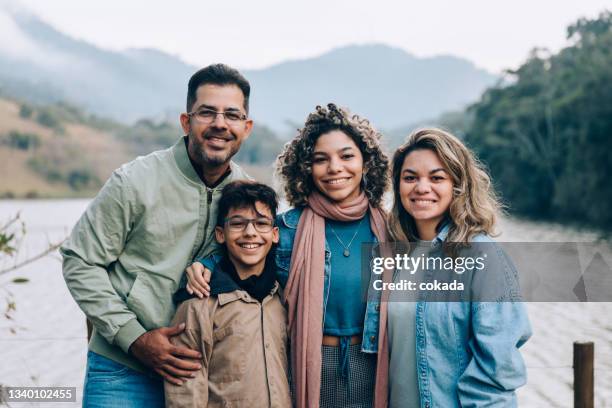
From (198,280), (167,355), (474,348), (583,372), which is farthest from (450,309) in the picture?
(583,372)

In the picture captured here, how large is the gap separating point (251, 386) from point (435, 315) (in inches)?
32.3

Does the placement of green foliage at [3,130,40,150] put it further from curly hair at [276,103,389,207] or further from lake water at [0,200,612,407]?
curly hair at [276,103,389,207]

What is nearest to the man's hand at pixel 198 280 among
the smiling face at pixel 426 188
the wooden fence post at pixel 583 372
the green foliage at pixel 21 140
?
the smiling face at pixel 426 188

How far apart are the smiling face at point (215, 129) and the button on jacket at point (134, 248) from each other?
103 millimetres

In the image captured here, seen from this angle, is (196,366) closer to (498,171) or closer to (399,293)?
(399,293)

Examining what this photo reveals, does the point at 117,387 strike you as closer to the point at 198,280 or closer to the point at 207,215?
the point at 198,280

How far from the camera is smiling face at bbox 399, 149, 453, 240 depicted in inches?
120

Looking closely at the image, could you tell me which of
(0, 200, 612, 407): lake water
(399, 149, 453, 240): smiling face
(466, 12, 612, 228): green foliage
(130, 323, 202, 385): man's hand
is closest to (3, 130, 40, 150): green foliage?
(466, 12, 612, 228): green foliage

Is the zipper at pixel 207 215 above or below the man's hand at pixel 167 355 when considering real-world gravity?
above

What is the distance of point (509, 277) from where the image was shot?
2850 mm

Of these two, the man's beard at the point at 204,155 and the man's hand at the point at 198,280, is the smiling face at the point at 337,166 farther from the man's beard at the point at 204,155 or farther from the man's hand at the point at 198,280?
the man's hand at the point at 198,280

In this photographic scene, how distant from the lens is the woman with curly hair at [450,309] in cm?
277

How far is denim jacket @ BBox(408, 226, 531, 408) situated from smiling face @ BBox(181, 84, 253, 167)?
109 centimetres

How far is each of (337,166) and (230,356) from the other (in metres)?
1.00
